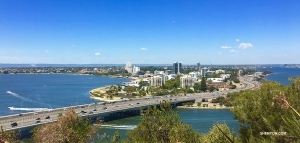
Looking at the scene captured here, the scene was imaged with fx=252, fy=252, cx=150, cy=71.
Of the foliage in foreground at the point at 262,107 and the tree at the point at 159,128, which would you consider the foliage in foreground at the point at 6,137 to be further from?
the foliage in foreground at the point at 262,107

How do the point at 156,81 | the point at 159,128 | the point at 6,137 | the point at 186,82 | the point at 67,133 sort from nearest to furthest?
the point at 6,137 → the point at 67,133 → the point at 159,128 → the point at 186,82 → the point at 156,81

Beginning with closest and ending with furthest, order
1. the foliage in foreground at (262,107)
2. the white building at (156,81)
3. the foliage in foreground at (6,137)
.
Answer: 1. the foliage in foreground at (6,137)
2. the foliage in foreground at (262,107)
3. the white building at (156,81)

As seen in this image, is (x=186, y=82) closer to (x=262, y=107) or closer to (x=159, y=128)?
(x=262, y=107)

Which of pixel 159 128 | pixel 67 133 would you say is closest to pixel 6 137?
pixel 67 133

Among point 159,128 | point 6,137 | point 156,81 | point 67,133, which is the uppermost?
point 6,137

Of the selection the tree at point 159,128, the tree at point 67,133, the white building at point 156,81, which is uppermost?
the tree at point 67,133

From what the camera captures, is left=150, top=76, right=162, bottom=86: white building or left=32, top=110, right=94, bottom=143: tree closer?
left=32, top=110, right=94, bottom=143: tree

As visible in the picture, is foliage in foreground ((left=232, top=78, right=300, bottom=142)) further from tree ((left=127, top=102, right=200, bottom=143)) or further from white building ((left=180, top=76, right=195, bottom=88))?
white building ((left=180, top=76, right=195, bottom=88))

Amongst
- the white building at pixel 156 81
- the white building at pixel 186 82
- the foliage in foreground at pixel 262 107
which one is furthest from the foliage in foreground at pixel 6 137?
the white building at pixel 156 81

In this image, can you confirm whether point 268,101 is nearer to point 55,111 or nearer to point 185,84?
point 55,111

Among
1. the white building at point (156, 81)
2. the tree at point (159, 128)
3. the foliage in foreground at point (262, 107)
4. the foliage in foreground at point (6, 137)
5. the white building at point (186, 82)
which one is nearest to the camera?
the foliage in foreground at point (6, 137)

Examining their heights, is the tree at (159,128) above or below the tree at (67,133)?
below

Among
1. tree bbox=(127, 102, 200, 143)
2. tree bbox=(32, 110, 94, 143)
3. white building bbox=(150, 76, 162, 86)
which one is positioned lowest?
white building bbox=(150, 76, 162, 86)

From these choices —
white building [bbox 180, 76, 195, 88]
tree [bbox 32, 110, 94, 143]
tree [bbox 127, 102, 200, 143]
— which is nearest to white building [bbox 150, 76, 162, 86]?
white building [bbox 180, 76, 195, 88]
